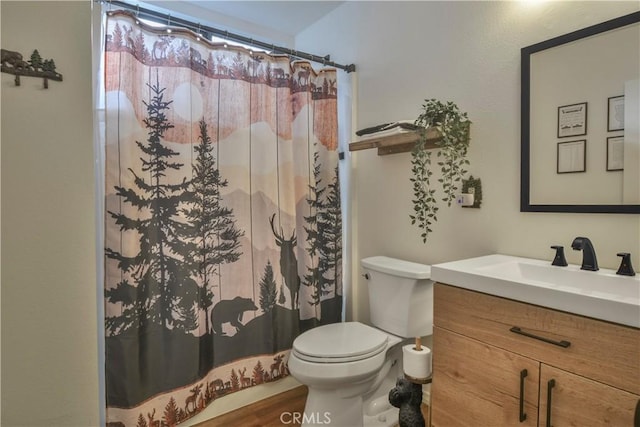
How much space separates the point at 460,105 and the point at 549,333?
3.73ft

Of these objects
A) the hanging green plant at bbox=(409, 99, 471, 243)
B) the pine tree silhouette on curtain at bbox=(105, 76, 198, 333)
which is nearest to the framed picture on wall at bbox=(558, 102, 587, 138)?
the hanging green plant at bbox=(409, 99, 471, 243)

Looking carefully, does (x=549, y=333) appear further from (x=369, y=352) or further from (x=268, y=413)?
(x=268, y=413)

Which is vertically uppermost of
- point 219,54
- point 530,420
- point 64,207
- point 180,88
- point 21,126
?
point 219,54

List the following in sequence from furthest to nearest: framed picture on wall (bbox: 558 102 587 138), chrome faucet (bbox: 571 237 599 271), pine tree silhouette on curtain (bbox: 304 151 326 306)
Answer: pine tree silhouette on curtain (bbox: 304 151 326 306)
framed picture on wall (bbox: 558 102 587 138)
chrome faucet (bbox: 571 237 599 271)

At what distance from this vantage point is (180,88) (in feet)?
5.51

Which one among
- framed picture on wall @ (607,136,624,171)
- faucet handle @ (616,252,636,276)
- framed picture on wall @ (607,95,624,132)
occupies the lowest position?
faucet handle @ (616,252,636,276)

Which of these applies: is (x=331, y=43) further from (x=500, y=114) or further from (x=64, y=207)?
(x=64, y=207)

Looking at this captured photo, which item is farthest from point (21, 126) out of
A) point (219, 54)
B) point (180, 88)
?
point (219, 54)

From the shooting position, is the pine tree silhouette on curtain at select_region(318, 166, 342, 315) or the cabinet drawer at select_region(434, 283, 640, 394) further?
the pine tree silhouette on curtain at select_region(318, 166, 342, 315)

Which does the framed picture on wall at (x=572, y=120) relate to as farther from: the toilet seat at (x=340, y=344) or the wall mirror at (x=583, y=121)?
the toilet seat at (x=340, y=344)

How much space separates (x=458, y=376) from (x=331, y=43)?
2258 millimetres

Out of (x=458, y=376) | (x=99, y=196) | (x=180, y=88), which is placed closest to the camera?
(x=458, y=376)

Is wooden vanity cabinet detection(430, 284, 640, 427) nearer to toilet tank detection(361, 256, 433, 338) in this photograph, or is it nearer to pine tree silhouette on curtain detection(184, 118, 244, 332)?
toilet tank detection(361, 256, 433, 338)

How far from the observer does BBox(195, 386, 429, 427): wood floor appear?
1.78m
